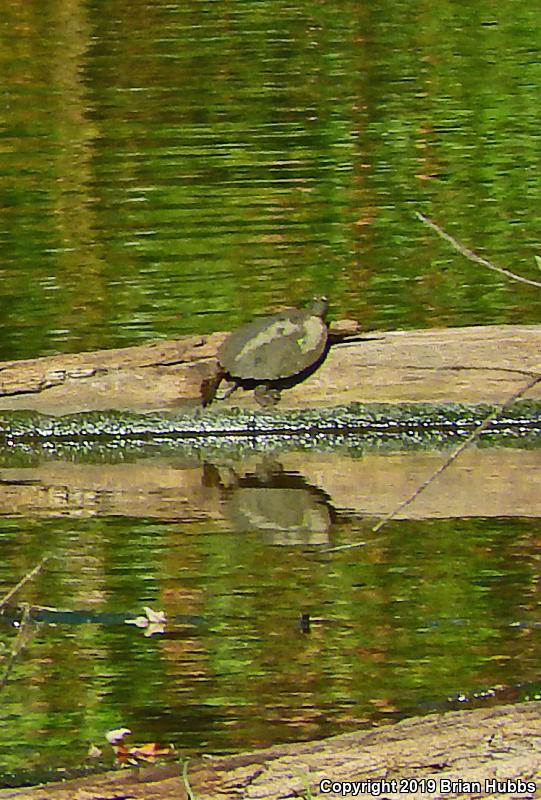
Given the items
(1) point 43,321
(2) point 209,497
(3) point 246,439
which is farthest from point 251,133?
(2) point 209,497

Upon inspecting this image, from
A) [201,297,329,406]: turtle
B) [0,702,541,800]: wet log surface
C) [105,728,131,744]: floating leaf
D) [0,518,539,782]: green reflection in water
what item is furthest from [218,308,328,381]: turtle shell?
[0,702,541,800]: wet log surface

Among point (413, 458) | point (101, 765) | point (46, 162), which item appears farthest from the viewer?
point (46, 162)

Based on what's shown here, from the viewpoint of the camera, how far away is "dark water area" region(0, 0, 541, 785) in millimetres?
3334

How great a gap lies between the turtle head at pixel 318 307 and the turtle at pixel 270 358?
8cm

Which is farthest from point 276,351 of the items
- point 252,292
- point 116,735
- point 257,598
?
point 116,735

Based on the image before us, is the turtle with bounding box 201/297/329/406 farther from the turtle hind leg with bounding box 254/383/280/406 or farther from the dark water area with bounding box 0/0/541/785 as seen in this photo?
the dark water area with bounding box 0/0/541/785

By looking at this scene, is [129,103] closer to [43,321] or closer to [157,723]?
[43,321]

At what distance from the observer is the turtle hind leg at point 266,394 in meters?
5.28

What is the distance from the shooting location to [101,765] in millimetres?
2959

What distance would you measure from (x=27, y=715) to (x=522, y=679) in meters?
0.95

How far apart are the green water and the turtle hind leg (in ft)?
2.76

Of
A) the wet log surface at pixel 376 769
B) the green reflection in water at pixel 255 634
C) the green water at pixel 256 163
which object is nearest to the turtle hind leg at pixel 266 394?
the green water at pixel 256 163

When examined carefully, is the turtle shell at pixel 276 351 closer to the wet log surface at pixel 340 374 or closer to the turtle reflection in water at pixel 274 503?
the wet log surface at pixel 340 374

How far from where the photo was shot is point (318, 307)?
5605 millimetres
